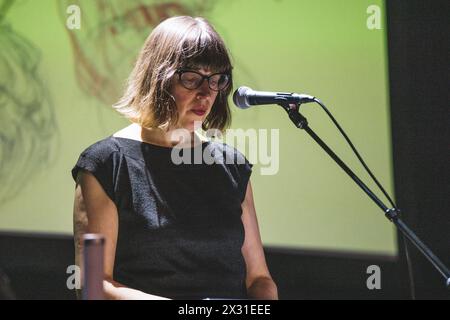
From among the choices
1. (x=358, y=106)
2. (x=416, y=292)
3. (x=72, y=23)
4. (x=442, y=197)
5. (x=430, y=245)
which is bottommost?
(x=416, y=292)

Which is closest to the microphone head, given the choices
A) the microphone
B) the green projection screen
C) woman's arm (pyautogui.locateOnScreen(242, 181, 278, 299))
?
the microphone

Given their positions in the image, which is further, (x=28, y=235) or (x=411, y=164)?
(x=28, y=235)

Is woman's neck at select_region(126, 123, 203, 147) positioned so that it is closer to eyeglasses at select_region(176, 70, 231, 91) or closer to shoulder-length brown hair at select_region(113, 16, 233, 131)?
shoulder-length brown hair at select_region(113, 16, 233, 131)

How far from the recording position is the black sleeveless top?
1.77 meters

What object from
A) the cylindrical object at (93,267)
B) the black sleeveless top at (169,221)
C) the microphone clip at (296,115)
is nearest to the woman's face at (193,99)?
the black sleeveless top at (169,221)

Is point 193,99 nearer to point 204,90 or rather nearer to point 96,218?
point 204,90

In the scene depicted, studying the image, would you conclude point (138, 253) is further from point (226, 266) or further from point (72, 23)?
point (72, 23)

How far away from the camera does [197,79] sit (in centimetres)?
183

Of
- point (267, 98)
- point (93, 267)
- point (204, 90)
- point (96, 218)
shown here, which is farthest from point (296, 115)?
point (93, 267)

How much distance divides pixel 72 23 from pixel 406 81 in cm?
147

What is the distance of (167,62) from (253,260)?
58 centimetres

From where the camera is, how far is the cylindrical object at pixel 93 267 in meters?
1.08

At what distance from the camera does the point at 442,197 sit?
8.42 ft
